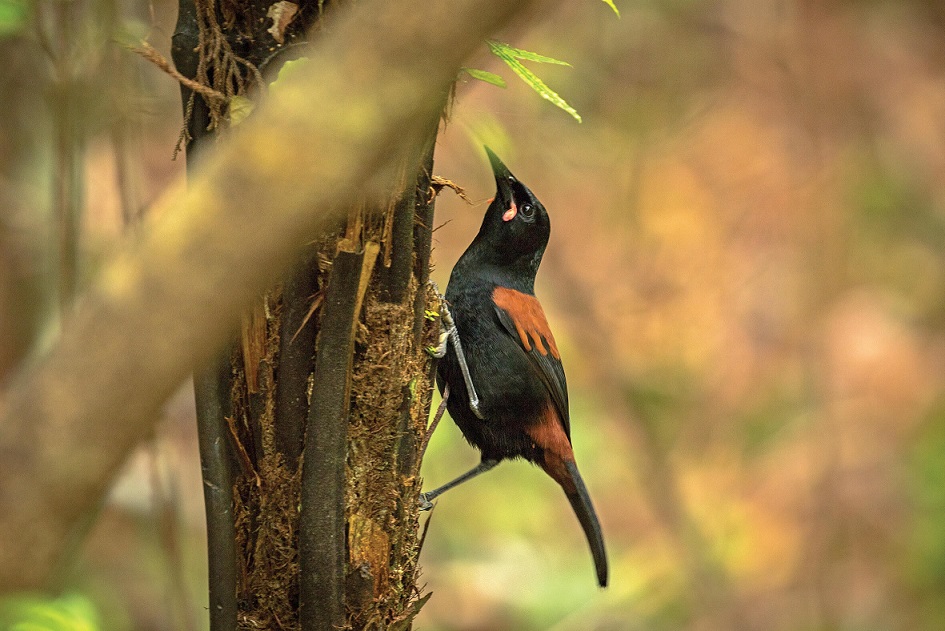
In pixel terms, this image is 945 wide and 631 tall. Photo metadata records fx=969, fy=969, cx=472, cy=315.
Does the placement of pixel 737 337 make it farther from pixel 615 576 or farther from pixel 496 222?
pixel 496 222

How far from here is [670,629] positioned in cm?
559

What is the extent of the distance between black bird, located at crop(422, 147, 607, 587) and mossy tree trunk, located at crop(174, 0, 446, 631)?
1.39 m

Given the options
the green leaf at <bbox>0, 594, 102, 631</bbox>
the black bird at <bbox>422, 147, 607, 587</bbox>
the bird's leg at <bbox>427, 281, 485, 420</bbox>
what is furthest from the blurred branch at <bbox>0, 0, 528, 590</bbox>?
the black bird at <bbox>422, 147, 607, 587</bbox>

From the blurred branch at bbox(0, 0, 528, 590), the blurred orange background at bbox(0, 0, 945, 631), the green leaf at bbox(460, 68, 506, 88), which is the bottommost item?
the blurred orange background at bbox(0, 0, 945, 631)

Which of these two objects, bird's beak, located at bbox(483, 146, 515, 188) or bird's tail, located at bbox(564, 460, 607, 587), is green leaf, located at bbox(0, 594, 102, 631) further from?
bird's tail, located at bbox(564, 460, 607, 587)

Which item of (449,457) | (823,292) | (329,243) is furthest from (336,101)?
(823,292)

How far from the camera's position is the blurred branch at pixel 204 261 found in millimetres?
704

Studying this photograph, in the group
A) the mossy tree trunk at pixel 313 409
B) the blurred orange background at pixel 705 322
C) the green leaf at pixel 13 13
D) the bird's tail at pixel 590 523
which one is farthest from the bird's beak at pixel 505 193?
the green leaf at pixel 13 13

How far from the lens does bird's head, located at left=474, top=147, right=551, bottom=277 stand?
3354mm

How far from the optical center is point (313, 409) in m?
1.57

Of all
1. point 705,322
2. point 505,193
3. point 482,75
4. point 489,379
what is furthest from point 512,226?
point 705,322

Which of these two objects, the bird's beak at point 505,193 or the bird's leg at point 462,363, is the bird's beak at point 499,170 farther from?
the bird's leg at point 462,363

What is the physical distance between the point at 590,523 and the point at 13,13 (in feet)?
8.33

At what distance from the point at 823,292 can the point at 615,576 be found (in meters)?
2.04
